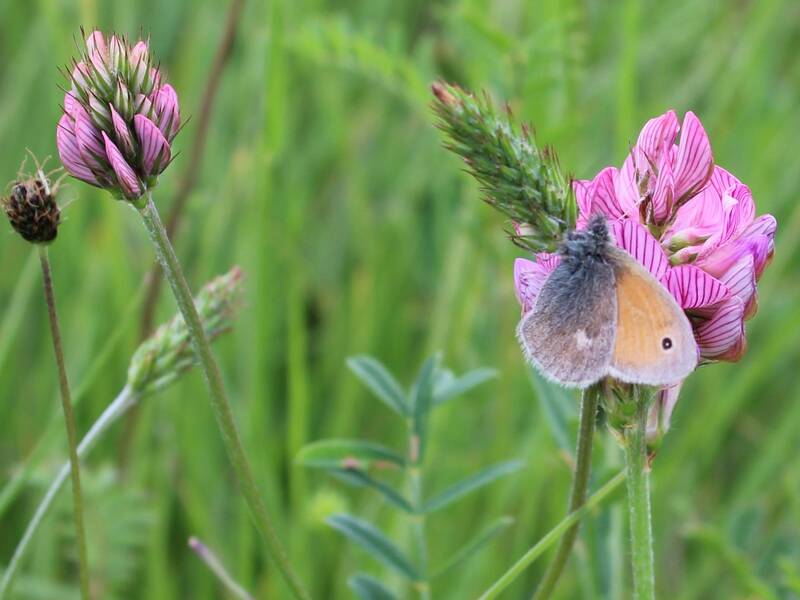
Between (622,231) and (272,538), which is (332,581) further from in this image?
(622,231)

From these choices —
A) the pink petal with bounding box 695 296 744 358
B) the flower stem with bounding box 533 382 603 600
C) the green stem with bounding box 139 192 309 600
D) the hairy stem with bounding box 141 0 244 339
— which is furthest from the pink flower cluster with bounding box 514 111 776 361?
the hairy stem with bounding box 141 0 244 339

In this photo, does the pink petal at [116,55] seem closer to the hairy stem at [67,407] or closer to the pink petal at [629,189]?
the hairy stem at [67,407]

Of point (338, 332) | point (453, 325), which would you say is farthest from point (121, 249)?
point (453, 325)

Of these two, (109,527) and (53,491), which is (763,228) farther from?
(109,527)

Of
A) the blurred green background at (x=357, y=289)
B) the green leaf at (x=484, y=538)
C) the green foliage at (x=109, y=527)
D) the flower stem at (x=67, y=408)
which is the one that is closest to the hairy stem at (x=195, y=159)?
the blurred green background at (x=357, y=289)

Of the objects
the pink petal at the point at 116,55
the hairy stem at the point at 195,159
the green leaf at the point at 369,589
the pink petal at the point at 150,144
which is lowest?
the green leaf at the point at 369,589

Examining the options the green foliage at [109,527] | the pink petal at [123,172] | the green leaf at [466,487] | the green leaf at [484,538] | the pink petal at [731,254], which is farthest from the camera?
the green foliage at [109,527]
